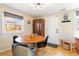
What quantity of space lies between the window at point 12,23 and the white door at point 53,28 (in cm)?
178

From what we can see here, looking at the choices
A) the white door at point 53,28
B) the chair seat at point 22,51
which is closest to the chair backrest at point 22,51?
the chair seat at point 22,51

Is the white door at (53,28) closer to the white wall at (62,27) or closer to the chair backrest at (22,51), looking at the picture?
the white wall at (62,27)

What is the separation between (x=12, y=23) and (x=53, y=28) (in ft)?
8.02

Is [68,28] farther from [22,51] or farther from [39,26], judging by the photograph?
[22,51]

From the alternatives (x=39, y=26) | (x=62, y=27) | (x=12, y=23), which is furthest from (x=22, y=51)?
(x=39, y=26)

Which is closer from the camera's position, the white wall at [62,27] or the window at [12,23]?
the window at [12,23]

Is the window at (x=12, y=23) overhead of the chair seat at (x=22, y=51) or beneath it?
overhead

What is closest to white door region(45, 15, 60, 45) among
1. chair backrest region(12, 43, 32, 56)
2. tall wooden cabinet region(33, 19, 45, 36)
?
tall wooden cabinet region(33, 19, 45, 36)

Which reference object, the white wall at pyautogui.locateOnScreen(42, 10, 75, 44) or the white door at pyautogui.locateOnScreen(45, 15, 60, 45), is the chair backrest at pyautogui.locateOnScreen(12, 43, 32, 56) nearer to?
the white wall at pyautogui.locateOnScreen(42, 10, 75, 44)

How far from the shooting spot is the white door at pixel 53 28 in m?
5.25

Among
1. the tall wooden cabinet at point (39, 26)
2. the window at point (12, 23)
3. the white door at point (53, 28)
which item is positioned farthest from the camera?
the tall wooden cabinet at point (39, 26)

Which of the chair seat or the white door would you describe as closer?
the chair seat

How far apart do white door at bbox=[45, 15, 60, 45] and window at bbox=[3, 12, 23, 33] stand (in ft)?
5.85

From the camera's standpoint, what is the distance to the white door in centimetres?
→ 525
